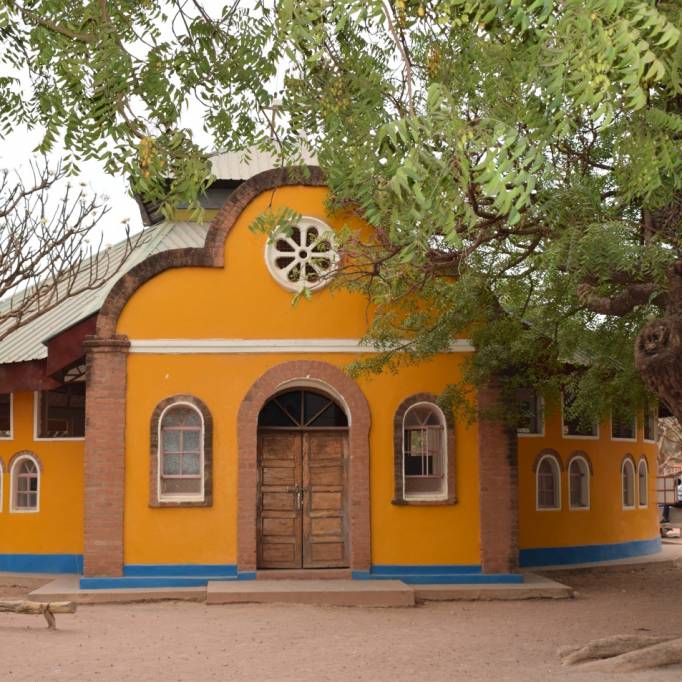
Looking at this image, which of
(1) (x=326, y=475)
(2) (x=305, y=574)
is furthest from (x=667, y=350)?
(1) (x=326, y=475)

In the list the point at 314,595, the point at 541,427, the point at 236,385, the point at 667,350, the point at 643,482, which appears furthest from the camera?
the point at 643,482

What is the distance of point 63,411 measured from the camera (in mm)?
22016

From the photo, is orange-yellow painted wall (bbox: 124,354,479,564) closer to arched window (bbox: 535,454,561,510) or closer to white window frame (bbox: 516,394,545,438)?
white window frame (bbox: 516,394,545,438)

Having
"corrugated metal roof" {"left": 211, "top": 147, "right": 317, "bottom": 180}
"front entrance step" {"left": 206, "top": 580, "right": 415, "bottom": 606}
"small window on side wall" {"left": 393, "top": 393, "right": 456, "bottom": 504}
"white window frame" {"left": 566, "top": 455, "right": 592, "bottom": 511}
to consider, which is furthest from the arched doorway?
"white window frame" {"left": 566, "top": 455, "right": 592, "bottom": 511}

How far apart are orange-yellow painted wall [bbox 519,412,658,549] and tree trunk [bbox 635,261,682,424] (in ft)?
Result: 36.9

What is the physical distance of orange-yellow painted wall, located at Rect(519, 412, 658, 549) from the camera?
896 inches

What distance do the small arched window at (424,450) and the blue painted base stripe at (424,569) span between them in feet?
3.57

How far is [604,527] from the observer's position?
2422 cm

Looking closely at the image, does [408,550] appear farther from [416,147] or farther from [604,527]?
[416,147]

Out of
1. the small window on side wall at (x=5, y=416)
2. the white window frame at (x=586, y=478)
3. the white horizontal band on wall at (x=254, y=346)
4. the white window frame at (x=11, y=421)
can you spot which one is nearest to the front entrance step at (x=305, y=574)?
the white horizontal band on wall at (x=254, y=346)

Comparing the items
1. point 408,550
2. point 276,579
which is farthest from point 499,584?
point 276,579

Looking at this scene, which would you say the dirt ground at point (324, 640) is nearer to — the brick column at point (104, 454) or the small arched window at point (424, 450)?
the brick column at point (104, 454)

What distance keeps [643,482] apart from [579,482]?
292 cm

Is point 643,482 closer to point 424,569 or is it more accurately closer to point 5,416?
point 424,569
